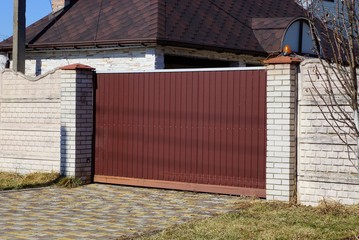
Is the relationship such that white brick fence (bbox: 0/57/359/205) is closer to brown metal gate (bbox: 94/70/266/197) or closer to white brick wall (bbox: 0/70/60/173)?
white brick wall (bbox: 0/70/60/173)

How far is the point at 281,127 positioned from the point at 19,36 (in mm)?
8975

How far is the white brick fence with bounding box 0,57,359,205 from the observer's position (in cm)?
1047

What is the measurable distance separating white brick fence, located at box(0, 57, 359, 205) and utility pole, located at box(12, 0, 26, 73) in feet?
8.57

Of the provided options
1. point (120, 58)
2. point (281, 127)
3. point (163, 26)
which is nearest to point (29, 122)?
point (120, 58)

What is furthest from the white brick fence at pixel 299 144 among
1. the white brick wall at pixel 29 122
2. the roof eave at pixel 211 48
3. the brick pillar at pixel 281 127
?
the roof eave at pixel 211 48

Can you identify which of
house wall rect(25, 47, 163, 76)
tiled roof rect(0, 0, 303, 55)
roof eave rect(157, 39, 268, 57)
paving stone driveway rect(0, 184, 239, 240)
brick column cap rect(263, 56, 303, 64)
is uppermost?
tiled roof rect(0, 0, 303, 55)

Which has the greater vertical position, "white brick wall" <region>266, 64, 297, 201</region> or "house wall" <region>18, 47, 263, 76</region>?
"house wall" <region>18, 47, 263, 76</region>

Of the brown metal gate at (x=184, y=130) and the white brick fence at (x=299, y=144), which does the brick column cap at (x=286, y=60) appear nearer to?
the white brick fence at (x=299, y=144)

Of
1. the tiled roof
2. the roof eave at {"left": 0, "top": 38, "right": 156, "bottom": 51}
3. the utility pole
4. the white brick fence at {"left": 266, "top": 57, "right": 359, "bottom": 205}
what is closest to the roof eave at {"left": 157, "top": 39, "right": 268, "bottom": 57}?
the tiled roof

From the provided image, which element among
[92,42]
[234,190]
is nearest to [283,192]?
[234,190]

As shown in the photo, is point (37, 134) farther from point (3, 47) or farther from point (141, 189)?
point (3, 47)

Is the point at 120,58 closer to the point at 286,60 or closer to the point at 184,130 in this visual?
the point at 184,130

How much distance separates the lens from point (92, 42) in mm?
17516

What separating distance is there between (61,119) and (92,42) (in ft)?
14.3
